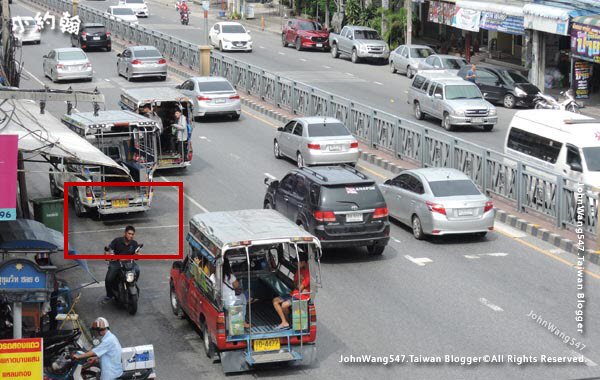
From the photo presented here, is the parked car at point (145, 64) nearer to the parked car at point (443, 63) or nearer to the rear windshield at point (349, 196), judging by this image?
the parked car at point (443, 63)

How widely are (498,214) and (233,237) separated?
1168 centimetres

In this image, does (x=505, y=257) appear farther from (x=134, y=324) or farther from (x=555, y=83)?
(x=555, y=83)

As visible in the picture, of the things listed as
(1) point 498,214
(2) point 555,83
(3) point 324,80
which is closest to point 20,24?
(3) point 324,80

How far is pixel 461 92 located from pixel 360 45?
1834 centimetres

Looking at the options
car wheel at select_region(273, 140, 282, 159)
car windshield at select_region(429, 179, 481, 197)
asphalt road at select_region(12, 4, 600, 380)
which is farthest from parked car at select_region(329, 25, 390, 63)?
car windshield at select_region(429, 179, 481, 197)

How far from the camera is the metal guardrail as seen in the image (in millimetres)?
25297

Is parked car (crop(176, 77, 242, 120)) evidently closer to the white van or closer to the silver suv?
the silver suv

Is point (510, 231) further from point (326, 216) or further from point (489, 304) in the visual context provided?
point (489, 304)

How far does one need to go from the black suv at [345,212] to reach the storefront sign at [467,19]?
32028mm

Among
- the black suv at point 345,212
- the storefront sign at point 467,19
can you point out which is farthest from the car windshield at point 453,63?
the black suv at point 345,212

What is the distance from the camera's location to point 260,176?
3142 centimetres

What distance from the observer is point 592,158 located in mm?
26641

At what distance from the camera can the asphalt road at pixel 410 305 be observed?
56.2 ft

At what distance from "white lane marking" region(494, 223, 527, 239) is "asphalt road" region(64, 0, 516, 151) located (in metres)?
9.82
